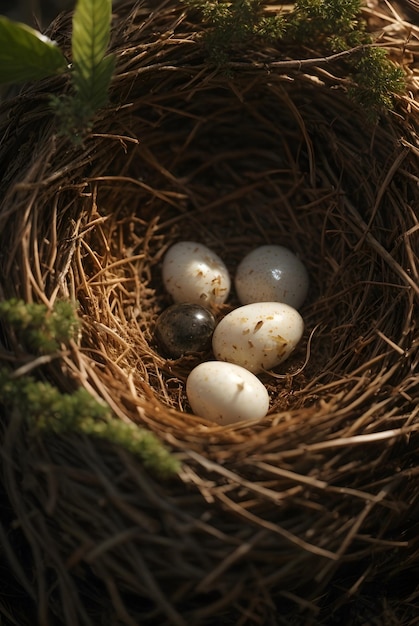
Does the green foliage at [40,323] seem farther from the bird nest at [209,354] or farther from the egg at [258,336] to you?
the egg at [258,336]

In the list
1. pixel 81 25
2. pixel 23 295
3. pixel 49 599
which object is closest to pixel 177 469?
pixel 49 599

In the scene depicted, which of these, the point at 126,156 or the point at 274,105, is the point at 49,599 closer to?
the point at 126,156

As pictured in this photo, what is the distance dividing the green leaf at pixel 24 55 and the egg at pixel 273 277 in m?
0.62

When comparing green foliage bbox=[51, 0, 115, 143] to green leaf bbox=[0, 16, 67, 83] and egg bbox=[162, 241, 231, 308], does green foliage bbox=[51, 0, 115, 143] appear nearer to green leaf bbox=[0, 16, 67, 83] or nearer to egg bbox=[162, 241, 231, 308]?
green leaf bbox=[0, 16, 67, 83]

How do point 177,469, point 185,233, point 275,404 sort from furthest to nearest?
point 185,233, point 275,404, point 177,469

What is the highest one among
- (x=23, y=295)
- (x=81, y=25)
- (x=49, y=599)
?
(x=81, y=25)

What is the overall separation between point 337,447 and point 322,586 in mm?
243

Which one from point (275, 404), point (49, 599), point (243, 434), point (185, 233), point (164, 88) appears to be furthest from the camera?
point (185, 233)

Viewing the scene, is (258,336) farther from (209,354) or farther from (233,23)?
(233,23)

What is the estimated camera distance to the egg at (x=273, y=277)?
1650 millimetres

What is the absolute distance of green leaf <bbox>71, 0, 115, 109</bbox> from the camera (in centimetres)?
122

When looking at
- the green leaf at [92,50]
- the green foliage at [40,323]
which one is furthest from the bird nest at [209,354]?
the green leaf at [92,50]

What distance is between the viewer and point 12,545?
1.27 metres

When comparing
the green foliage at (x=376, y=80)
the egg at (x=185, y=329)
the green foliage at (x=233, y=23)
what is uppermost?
the green foliage at (x=233, y=23)
